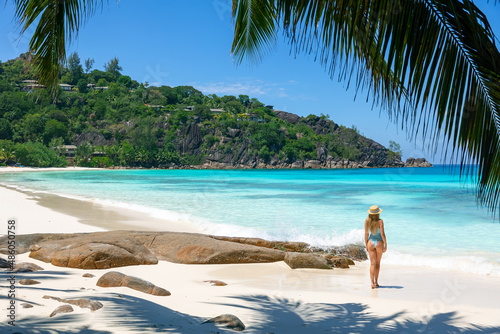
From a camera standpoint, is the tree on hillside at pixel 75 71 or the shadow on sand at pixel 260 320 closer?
the shadow on sand at pixel 260 320

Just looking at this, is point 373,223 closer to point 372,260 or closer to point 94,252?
point 372,260

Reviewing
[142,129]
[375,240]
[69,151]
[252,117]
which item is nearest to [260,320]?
[375,240]

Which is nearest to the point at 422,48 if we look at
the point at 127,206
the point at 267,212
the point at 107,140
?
the point at 267,212

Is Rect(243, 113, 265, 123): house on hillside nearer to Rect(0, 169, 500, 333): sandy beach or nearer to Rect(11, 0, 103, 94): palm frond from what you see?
Rect(0, 169, 500, 333): sandy beach

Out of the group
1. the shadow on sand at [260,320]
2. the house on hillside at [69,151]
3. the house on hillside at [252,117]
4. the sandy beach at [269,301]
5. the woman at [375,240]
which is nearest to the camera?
the shadow on sand at [260,320]

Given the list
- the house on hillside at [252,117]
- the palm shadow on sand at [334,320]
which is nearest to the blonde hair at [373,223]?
the palm shadow on sand at [334,320]

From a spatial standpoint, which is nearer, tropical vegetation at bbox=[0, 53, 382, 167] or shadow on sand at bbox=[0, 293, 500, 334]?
shadow on sand at bbox=[0, 293, 500, 334]

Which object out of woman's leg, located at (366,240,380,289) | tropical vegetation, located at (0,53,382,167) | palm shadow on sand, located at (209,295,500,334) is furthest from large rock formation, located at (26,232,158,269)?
tropical vegetation, located at (0,53,382,167)

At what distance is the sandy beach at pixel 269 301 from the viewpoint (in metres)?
3.46

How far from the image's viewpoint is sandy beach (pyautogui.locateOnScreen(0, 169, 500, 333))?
3459 millimetres

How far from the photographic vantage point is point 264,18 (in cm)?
479

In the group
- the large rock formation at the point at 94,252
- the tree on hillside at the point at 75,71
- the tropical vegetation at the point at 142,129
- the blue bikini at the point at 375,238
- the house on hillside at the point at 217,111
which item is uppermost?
the tree on hillside at the point at 75,71

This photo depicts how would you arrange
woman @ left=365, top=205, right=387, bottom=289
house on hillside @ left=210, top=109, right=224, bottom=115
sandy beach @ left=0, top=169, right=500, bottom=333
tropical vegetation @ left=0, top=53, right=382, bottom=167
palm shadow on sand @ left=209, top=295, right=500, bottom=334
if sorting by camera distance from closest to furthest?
sandy beach @ left=0, top=169, right=500, bottom=333
palm shadow on sand @ left=209, top=295, right=500, bottom=334
woman @ left=365, top=205, right=387, bottom=289
tropical vegetation @ left=0, top=53, right=382, bottom=167
house on hillside @ left=210, top=109, right=224, bottom=115

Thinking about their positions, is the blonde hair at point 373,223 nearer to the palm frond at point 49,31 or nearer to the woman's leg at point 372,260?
the woman's leg at point 372,260
